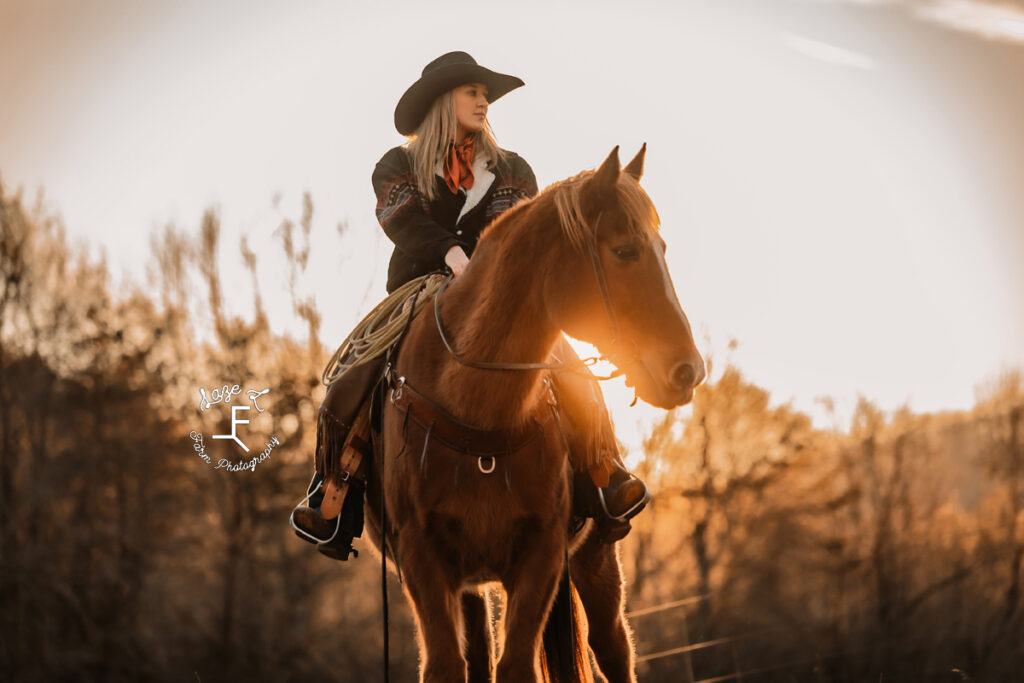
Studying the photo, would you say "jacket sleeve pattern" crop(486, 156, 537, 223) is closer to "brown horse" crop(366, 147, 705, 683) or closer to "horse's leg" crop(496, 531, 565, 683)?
"brown horse" crop(366, 147, 705, 683)

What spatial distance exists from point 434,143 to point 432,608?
226 cm

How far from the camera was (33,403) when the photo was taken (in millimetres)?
20547

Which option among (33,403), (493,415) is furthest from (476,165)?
(33,403)

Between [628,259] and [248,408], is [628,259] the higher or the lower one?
the lower one

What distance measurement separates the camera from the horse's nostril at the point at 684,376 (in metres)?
2.88

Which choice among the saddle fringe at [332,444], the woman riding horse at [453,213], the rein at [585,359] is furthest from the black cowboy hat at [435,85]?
the saddle fringe at [332,444]

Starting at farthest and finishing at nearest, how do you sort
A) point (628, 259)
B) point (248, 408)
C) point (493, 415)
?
point (248, 408)
point (493, 415)
point (628, 259)

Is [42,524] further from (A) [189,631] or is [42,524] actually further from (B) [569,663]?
(B) [569,663]

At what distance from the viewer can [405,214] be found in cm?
423

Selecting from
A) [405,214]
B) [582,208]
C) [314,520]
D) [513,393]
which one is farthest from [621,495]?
[405,214]

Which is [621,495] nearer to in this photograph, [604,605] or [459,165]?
[604,605]

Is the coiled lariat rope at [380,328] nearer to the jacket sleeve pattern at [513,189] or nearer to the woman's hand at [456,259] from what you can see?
the woman's hand at [456,259]

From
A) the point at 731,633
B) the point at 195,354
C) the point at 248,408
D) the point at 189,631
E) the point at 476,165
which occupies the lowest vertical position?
the point at 731,633

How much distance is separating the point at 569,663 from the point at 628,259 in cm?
232
